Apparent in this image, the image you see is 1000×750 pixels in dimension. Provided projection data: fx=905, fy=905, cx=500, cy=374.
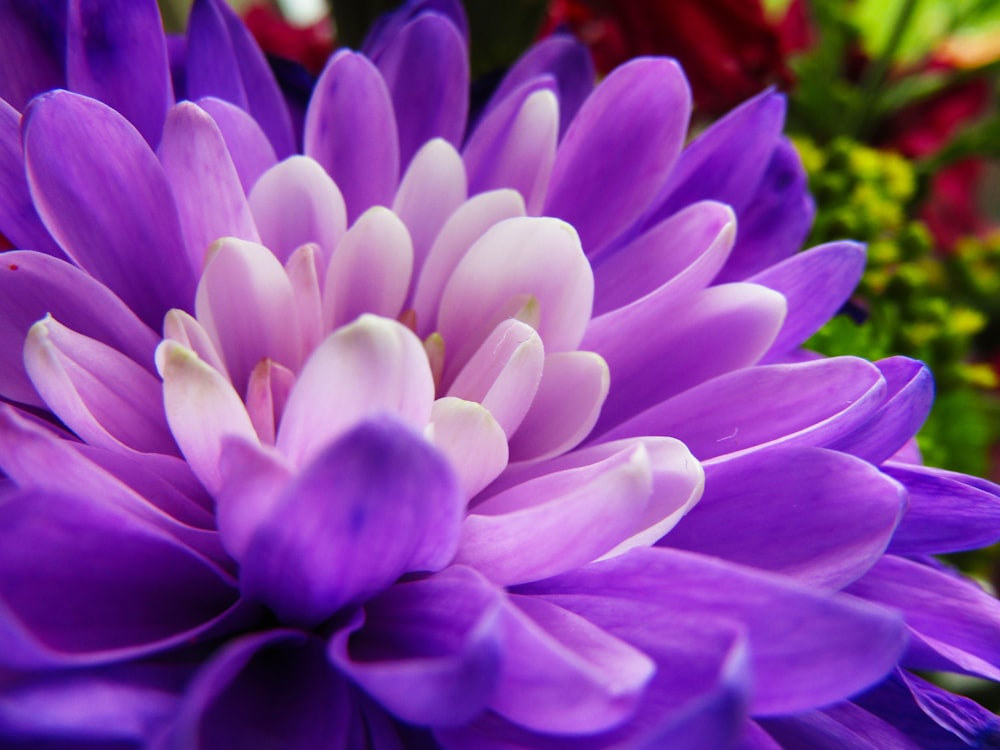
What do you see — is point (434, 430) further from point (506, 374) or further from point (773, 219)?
point (773, 219)

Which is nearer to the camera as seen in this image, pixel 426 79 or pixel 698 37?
pixel 426 79

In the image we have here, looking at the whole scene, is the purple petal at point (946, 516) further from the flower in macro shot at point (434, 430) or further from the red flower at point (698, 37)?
the red flower at point (698, 37)

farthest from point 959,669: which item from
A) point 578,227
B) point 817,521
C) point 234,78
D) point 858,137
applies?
point 858,137

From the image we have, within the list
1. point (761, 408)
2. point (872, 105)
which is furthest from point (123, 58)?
point (872, 105)

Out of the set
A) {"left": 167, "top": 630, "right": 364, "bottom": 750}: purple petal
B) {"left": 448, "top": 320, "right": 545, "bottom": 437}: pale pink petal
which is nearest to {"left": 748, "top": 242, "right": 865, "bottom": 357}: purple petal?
{"left": 448, "top": 320, "right": 545, "bottom": 437}: pale pink petal

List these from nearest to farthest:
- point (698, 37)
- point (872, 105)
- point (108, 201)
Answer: point (108, 201) < point (698, 37) < point (872, 105)

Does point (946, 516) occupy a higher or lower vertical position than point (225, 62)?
lower

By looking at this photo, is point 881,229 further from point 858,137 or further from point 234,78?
point 234,78
